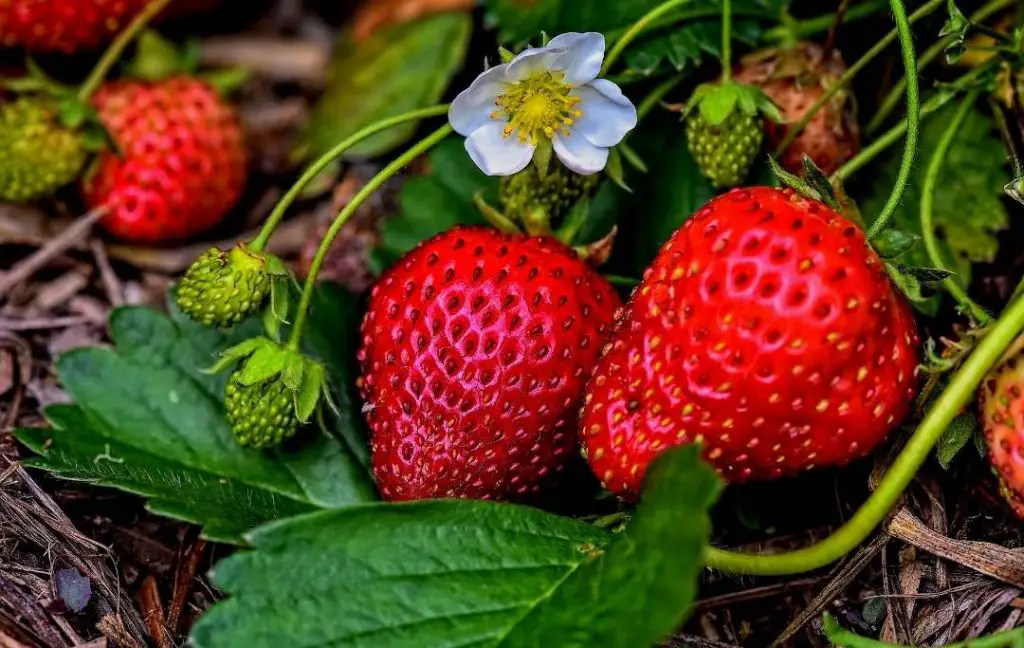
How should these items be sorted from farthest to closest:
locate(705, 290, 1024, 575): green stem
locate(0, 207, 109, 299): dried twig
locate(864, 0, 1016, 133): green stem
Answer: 1. locate(0, 207, 109, 299): dried twig
2. locate(864, 0, 1016, 133): green stem
3. locate(705, 290, 1024, 575): green stem

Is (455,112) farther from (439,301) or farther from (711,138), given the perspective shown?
(711,138)

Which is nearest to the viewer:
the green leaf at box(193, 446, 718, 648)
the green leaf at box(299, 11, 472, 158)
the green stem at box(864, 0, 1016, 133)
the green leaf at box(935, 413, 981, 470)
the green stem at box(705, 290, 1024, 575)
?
the green leaf at box(193, 446, 718, 648)

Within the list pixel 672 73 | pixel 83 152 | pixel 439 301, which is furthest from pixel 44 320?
pixel 672 73

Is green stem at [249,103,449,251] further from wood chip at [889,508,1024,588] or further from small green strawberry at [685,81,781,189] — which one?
wood chip at [889,508,1024,588]

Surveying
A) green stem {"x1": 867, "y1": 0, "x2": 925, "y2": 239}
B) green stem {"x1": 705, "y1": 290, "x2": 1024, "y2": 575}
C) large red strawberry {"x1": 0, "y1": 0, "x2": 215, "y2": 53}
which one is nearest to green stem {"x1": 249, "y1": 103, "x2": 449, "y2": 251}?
green stem {"x1": 867, "y1": 0, "x2": 925, "y2": 239}

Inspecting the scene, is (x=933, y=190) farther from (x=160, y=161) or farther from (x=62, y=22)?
(x=62, y=22)

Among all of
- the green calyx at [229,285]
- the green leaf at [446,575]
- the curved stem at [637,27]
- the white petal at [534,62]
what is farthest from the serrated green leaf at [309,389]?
the curved stem at [637,27]

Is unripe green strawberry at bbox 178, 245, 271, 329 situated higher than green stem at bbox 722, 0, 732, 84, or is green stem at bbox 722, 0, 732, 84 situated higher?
green stem at bbox 722, 0, 732, 84
